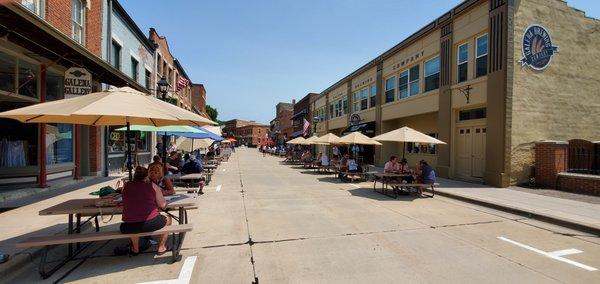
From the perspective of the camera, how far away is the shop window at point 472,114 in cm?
1502

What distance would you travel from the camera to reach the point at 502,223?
7.82 meters

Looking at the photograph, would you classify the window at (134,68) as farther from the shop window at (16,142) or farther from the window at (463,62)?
the window at (463,62)

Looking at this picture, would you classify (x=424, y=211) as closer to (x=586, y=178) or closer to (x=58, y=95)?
(x=586, y=178)

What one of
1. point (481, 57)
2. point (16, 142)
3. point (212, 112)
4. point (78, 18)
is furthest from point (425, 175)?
point (212, 112)

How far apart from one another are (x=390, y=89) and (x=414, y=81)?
3.11 meters

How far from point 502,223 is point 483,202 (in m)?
2.36

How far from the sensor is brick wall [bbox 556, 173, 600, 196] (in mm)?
11242

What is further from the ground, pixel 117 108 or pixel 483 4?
pixel 483 4

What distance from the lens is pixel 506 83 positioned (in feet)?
43.0

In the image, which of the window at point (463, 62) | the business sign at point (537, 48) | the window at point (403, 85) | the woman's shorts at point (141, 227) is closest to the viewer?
the woman's shorts at point (141, 227)

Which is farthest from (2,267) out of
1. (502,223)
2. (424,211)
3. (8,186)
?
(502,223)

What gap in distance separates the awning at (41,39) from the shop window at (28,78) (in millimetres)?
505

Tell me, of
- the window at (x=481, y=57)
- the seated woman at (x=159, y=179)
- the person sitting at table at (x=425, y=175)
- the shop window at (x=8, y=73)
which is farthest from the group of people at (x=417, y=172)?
the shop window at (x=8, y=73)

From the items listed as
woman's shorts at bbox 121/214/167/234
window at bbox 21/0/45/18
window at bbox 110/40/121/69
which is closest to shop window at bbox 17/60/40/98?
window at bbox 21/0/45/18
